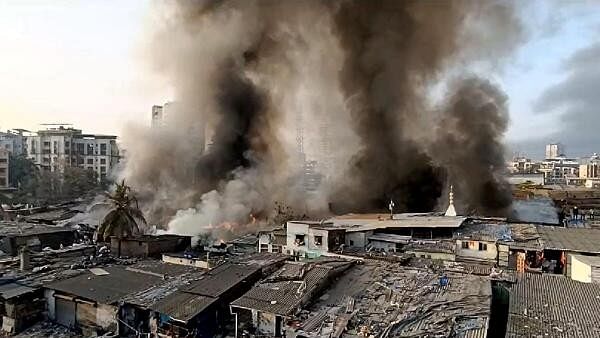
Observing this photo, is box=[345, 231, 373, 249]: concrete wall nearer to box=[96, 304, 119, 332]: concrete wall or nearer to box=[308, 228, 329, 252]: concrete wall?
box=[308, 228, 329, 252]: concrete wall

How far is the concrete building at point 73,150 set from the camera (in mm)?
68250

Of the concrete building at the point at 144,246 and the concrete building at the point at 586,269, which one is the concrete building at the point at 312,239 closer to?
the concrete building at the point at 144,246

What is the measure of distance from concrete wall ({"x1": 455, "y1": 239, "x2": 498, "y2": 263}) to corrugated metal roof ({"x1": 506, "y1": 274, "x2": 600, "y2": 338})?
→ 409cm

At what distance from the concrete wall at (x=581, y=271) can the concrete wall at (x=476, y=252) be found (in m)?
2.99

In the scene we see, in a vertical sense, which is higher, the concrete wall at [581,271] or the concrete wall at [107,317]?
the concrete wall at [581,271]

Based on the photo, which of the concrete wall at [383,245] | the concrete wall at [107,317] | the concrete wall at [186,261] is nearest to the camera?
the concrete wall at [107,317]

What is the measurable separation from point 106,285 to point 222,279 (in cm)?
395

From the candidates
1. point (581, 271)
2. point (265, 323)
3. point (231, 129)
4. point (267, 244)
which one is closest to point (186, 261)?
point (267, 244)

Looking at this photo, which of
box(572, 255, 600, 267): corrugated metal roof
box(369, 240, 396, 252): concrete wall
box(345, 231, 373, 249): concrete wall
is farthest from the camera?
box(345, 231, 373, 249): concrete wall

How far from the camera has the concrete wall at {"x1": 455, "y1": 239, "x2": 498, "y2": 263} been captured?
54.2 feet

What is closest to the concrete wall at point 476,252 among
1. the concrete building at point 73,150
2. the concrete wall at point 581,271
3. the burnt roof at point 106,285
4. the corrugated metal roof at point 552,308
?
the concrete wall at point 581,271

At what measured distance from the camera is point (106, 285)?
49.9 feet

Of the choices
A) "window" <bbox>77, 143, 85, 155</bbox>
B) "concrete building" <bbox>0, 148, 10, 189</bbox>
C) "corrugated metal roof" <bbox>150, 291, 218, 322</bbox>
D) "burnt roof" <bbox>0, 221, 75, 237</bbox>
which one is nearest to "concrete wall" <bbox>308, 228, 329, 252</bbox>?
"corrugated metal roof" <bbox>150, 291, 218, 322</bbox>

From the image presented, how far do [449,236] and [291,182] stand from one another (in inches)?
888
